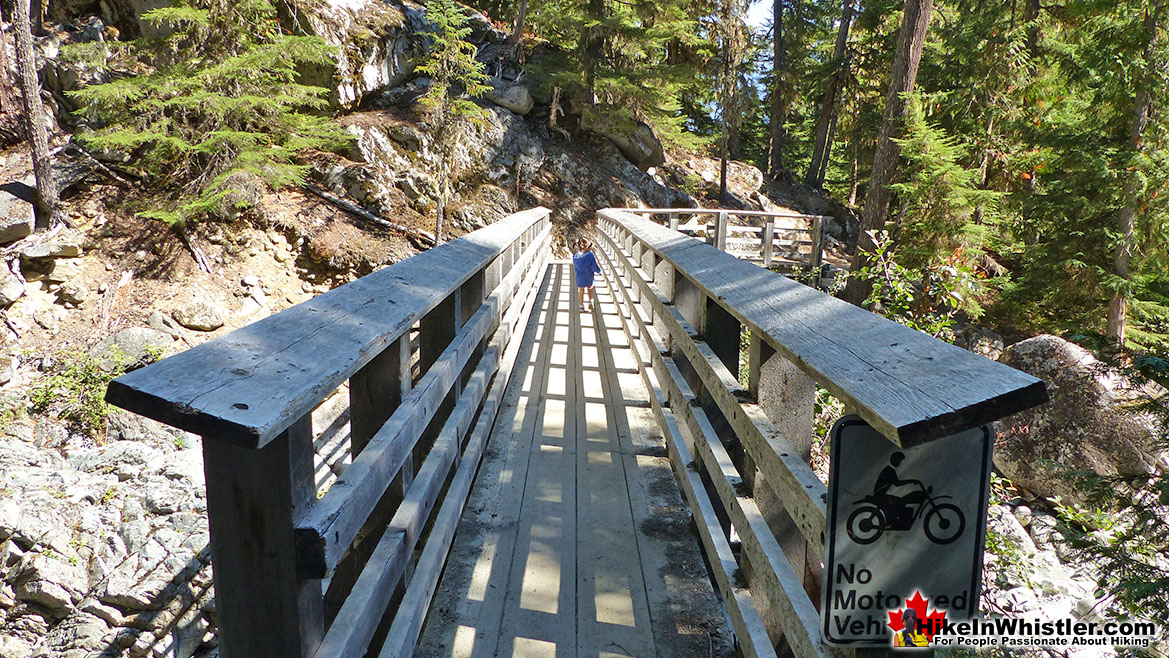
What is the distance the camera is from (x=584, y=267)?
9.34 meters

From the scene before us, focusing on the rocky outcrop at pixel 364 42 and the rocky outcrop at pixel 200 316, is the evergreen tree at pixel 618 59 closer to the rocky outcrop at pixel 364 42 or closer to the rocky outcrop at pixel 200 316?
the rocky outcrop at pixel 364 42

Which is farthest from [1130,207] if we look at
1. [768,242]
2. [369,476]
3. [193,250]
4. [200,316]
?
[193,250]

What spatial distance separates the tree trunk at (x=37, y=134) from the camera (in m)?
13.9

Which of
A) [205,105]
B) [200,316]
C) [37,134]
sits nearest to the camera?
[37,134]

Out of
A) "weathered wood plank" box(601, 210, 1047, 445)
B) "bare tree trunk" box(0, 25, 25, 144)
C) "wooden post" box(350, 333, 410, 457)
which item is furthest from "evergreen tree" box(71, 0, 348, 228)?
"weathered wood plank" box(601, 210, 1047, 445)

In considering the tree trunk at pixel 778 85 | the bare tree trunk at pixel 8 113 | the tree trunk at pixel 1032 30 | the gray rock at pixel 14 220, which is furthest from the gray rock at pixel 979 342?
the bare tree trunk at pixel 8 113

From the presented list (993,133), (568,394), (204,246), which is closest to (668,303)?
(568,394)

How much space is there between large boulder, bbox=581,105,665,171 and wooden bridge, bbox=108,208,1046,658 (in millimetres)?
20713

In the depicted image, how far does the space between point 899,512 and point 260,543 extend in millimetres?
1342

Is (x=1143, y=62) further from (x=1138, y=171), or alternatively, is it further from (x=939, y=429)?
(x=939, y=429)

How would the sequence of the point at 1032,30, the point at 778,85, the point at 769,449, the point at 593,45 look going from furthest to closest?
the point at 778,85
the point at 593,45
the point at 1032,30
the point at 769,449

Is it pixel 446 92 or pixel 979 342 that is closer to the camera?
pixel 979 342

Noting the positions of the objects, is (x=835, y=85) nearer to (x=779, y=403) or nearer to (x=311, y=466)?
(x=779, y=403)

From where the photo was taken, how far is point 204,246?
15.9 metres
